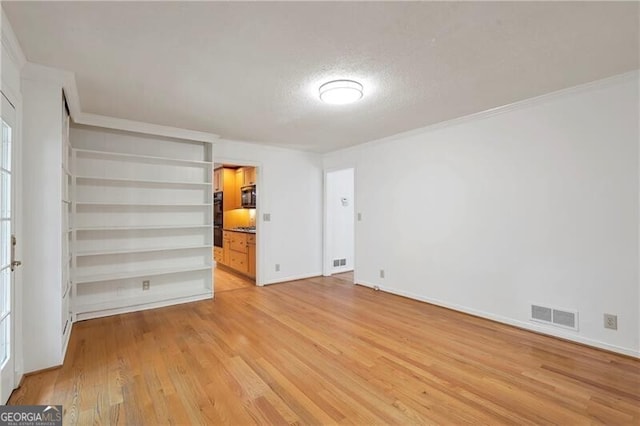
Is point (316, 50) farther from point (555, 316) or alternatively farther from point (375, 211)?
point (555, 316)

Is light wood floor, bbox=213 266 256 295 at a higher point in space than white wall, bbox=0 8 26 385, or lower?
lower

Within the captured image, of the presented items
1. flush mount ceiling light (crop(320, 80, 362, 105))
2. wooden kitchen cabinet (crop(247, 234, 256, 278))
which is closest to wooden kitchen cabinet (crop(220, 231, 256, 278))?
wooden kitchen cabinet (crop(247, 234, 256, 278))

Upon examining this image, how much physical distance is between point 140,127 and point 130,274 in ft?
6.05

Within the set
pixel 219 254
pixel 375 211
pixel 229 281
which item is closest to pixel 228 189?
pixel 219 254

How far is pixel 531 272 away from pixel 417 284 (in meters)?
1.47

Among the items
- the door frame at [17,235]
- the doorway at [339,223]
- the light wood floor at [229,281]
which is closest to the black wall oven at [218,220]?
the light wood floor at [229,281]

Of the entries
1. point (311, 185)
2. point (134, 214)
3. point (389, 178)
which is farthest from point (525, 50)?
point (134, 214)

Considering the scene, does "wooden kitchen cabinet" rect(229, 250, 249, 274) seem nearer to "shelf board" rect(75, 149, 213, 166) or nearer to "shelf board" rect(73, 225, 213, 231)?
"shelf board" rect(73, 225, 213, 231)

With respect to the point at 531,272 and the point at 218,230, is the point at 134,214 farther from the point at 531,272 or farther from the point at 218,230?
the point at 531,272

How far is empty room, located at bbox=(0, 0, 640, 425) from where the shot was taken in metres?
1.94

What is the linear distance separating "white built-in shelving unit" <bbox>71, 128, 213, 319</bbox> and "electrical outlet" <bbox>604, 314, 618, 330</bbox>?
448cm

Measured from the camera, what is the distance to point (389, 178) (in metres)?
4.77

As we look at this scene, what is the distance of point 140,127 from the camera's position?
388 cm

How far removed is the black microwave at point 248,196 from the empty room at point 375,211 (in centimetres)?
153
